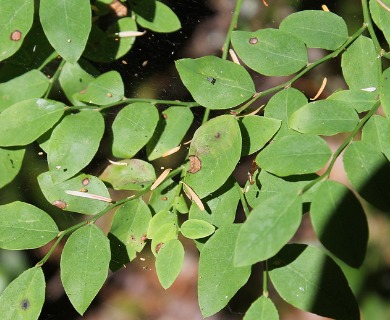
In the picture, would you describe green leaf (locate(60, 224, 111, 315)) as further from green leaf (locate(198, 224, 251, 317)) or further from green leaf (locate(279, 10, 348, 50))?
green leaf (locate(279, 10, 348, 50))

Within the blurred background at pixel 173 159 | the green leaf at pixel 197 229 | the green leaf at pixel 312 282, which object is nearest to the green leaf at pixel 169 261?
the green leaf at pixel 197 229

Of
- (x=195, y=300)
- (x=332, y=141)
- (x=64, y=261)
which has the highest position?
(x=64, y=261)

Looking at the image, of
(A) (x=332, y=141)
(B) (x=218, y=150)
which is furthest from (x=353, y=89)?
(A) (x=332, y=141)

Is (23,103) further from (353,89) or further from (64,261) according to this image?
(353,89)

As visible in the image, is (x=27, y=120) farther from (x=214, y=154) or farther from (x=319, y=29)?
(x=319, y=29)

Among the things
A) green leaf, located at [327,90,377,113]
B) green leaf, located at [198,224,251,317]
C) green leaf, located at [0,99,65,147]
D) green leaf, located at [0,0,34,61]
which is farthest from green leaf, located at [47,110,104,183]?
green leaf, located at [327,90,377,113]
